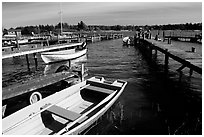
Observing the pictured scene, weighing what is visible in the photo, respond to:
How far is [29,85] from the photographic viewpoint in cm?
1145

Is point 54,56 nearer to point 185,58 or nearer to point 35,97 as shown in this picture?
point 35,97

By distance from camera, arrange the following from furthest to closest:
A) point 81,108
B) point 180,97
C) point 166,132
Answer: point 180,97
point 81,108
point 166,132

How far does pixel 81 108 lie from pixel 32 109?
331 centimetres

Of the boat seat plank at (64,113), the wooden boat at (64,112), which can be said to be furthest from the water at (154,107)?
the boat seat plank at (64,113)

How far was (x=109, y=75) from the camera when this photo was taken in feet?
72.1

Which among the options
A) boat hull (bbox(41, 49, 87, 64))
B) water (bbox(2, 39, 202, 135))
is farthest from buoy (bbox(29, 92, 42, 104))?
boat hull (bbox(41, 49, 87, 64))

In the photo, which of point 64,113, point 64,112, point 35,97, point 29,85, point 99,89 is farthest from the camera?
point 99,89

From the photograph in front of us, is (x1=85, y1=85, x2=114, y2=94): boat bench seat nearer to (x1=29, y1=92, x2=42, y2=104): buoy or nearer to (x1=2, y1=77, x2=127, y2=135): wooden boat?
(x1=2, y1=77, x2=127, y2=135): wooden boat

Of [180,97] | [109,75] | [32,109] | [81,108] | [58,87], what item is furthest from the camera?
[109,75]

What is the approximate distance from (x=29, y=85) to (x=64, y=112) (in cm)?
391

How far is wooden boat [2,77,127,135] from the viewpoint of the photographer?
26.0 ft

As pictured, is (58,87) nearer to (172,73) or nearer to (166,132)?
(166,132)

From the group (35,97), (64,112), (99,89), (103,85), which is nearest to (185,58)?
(103,85)

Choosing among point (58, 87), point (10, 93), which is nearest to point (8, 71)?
point (58, 87)
